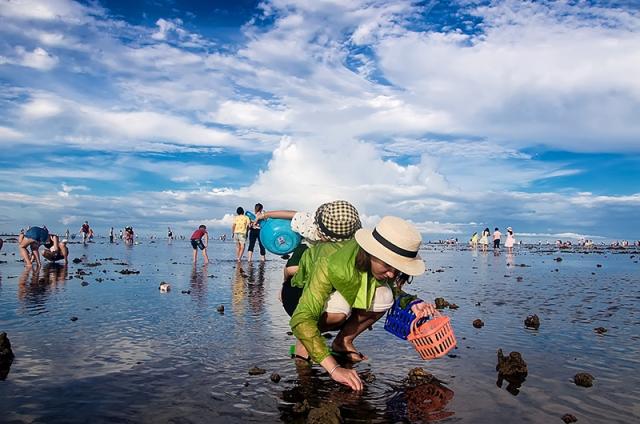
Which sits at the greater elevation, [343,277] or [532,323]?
[343,277]

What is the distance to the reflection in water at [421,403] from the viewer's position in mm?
4407

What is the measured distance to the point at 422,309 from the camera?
5.39 m

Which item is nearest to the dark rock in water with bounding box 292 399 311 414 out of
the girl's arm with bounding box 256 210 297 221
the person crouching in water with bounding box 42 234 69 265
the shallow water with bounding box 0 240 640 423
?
the shallow water with bounding box 0 240 640 423

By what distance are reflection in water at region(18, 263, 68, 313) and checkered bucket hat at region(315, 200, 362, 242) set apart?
627 cm

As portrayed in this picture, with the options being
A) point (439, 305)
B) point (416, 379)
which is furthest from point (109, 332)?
point (439, 305)

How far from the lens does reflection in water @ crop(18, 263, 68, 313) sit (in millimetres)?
10523

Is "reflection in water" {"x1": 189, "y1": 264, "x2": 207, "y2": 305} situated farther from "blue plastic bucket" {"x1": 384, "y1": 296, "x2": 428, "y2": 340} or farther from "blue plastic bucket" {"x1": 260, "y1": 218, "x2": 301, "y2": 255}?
"blue plastic bucket" {"x1": 384, "y1": 296, "x2": 428, "y2": 340}

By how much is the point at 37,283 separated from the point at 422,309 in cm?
1201

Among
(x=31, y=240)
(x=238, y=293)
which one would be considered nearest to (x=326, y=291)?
(x=238, y=293)

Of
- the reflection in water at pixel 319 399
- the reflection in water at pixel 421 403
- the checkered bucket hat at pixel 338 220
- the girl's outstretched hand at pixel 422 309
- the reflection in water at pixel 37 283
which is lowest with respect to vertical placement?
the reflection in water at pixel 421 403

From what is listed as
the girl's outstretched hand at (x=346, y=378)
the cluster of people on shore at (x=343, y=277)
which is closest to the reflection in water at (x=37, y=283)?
the cluster of people on shore at (x=343, y=277)

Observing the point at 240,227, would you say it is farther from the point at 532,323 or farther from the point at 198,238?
the point at 532,323

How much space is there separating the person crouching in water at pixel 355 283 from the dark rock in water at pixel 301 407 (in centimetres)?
38

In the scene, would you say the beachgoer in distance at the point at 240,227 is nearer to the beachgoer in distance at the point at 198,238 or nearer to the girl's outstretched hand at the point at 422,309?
the beachgoer in distance at the point at 198,238
